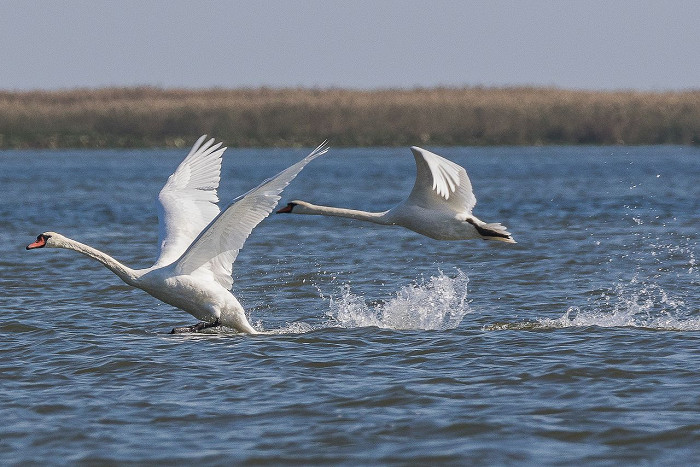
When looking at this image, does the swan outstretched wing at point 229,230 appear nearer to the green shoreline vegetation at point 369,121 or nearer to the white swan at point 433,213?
the white swan at point 433,213

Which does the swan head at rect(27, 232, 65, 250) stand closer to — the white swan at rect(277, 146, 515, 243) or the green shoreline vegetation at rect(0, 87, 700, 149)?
the white swan at rect(277, 146, 515, 243)

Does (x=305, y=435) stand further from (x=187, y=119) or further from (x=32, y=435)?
(x=187, y=119)

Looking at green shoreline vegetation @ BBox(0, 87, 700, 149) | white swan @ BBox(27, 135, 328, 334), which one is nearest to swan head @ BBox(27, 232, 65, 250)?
white swan @ BBox(27, 135, 328, 334)

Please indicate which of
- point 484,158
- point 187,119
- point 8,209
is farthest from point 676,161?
point 8,209

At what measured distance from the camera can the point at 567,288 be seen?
40.1 feet

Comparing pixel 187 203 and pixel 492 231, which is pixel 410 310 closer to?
pixel 492 231

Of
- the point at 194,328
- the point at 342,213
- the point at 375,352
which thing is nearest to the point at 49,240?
the point at 194,328

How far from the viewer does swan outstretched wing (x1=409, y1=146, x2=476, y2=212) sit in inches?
374

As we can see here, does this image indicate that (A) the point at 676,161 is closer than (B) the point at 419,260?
No

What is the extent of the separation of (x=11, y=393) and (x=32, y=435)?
3.66 ft

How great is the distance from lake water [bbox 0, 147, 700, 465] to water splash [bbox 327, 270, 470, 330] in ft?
0.09

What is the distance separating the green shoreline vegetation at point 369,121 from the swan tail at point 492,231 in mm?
29028

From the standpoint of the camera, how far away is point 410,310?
10750 millimetres

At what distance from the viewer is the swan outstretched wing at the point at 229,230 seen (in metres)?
9.09
